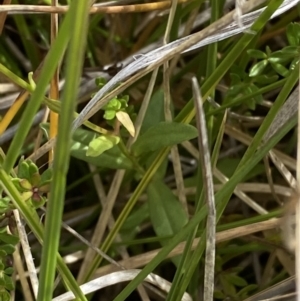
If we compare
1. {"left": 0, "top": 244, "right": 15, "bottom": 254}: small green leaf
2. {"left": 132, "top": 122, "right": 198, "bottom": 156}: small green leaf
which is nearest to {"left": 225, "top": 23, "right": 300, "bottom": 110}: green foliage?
{"left": 132, "top": 122, "right": 198, "bottom": 156}: small green leaf

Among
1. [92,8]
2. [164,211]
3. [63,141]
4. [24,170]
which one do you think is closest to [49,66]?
[63,141]

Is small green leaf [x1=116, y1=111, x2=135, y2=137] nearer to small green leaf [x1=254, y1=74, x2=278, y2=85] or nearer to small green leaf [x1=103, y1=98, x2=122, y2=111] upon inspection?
small green leaf [x1=103, y1=98, x2=122, y2=111]

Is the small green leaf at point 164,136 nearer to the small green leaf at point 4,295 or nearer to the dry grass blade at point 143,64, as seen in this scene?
the dry grass blade at point 143,64

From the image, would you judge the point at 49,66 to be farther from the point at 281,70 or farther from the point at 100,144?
the point at 281,70

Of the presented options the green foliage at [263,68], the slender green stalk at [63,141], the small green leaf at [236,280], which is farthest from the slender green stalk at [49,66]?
the small green leaf at [236,280]

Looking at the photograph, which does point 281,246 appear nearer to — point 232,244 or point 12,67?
point 232,244
